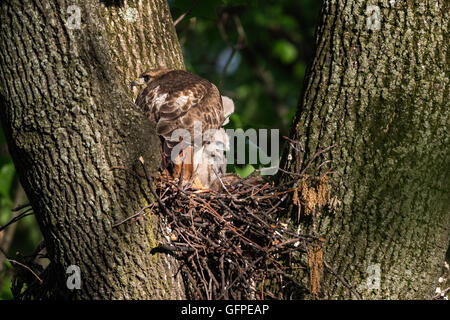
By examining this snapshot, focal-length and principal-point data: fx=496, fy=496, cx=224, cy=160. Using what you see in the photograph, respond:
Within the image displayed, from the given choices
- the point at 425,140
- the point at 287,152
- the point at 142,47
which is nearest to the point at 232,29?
the point at 142,47

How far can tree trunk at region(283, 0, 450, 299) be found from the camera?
8.38 ft

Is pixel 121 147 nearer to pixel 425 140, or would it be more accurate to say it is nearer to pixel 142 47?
pixel 142 47

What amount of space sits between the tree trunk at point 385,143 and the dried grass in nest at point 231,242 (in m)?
0.27

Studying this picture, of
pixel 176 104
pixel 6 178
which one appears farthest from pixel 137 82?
pixel 6 178

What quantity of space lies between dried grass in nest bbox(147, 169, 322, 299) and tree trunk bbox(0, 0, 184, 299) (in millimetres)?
145

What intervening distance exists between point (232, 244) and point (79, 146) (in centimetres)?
107

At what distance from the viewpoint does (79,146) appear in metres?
2.43

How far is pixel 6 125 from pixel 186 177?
138 cm

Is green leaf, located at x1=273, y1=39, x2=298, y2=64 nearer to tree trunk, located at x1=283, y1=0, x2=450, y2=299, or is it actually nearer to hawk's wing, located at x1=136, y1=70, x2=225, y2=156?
hawk's wing, located at x1=136, y1=70, x2=225, y2=156

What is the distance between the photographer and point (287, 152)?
299 cm

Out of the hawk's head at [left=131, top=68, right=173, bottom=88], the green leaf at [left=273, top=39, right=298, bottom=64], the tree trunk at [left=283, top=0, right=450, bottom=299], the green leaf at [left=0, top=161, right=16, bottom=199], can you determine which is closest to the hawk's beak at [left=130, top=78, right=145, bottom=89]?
the hawk's head at [left=131, top=68, right=173, bottom=88]

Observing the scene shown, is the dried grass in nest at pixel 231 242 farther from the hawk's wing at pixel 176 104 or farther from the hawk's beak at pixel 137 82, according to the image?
the hawk's beak at pixel 137 82

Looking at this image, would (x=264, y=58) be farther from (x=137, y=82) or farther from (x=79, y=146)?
(x=79, y=146)

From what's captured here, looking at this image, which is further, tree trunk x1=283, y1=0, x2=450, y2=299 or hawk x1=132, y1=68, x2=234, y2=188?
hawk x1=132, y1=68, x2=234, y2=188
